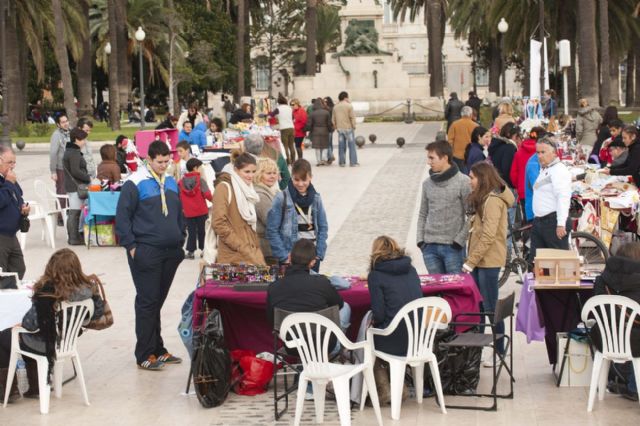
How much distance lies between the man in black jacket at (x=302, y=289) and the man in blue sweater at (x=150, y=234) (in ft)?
5.35

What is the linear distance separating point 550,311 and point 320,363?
2.25 m

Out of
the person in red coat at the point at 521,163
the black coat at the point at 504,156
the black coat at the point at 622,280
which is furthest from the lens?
the black coat at the point at 504,156

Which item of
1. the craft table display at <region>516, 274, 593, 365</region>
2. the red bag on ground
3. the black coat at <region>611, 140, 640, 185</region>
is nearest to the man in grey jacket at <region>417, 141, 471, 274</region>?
the craft table display at <region>516, 274, 593, 365</region>

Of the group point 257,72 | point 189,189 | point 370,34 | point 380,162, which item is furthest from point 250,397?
point 257,72

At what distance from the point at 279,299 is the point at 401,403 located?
3.97ft

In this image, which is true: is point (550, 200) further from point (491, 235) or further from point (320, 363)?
point (320, 363)

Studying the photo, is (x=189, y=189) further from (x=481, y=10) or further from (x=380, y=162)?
(x=481, y=10)

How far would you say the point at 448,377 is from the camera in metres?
9.44

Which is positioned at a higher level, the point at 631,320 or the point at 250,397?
the point at 631,320

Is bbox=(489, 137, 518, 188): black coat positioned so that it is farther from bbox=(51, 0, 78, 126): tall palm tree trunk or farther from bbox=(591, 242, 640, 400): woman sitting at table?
bbox=(51, 0, 78, 126): tall palm tree trunk

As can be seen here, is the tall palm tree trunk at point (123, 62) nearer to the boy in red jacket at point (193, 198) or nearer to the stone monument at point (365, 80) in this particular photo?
the stone monument at point (365, 80)

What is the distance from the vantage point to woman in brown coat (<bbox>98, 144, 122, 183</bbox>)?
18.0 meters

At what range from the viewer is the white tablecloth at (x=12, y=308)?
9.47 m

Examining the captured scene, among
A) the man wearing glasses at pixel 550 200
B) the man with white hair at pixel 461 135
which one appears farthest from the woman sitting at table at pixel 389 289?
the man with white hair at pixel 461 135
